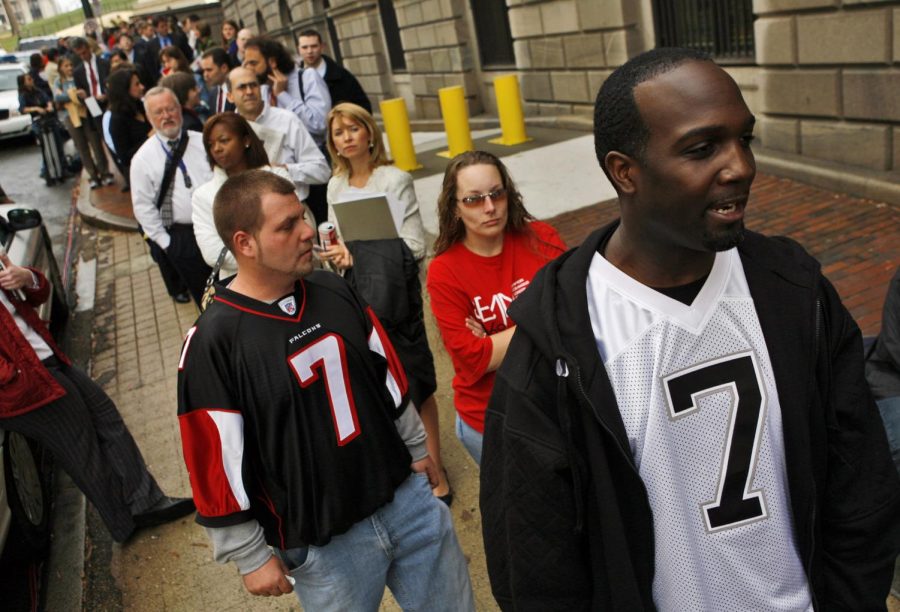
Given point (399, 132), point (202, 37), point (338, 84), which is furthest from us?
point (202, 37)

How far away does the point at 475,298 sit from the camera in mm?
2965

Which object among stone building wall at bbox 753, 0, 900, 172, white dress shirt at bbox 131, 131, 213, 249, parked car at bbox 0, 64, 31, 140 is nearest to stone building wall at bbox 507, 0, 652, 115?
stone building wall at bbox 753, 0, 900, 172

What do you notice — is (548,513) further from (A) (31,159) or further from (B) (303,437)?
(A) (31,159)

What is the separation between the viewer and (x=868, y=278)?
17.4 ft

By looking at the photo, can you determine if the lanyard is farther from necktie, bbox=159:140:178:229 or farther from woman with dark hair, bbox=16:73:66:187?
woman with dark hair, bbox=16:73:66:187

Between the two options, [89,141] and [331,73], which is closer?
[331,73]

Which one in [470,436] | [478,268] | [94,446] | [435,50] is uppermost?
[435,50]

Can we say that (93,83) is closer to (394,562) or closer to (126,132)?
(126,132)

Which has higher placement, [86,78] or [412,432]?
[86,78]

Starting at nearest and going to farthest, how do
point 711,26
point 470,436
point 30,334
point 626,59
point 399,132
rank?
point 470,436, point 30,334, point 711,26, point 626,59, point 399,132

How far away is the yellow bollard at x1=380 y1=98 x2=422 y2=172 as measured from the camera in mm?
11102

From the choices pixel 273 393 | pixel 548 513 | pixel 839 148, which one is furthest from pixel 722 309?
pixel 839 148

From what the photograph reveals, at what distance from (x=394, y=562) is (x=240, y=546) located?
0.53 metres

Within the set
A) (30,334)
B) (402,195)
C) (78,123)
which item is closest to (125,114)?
(30,334)
